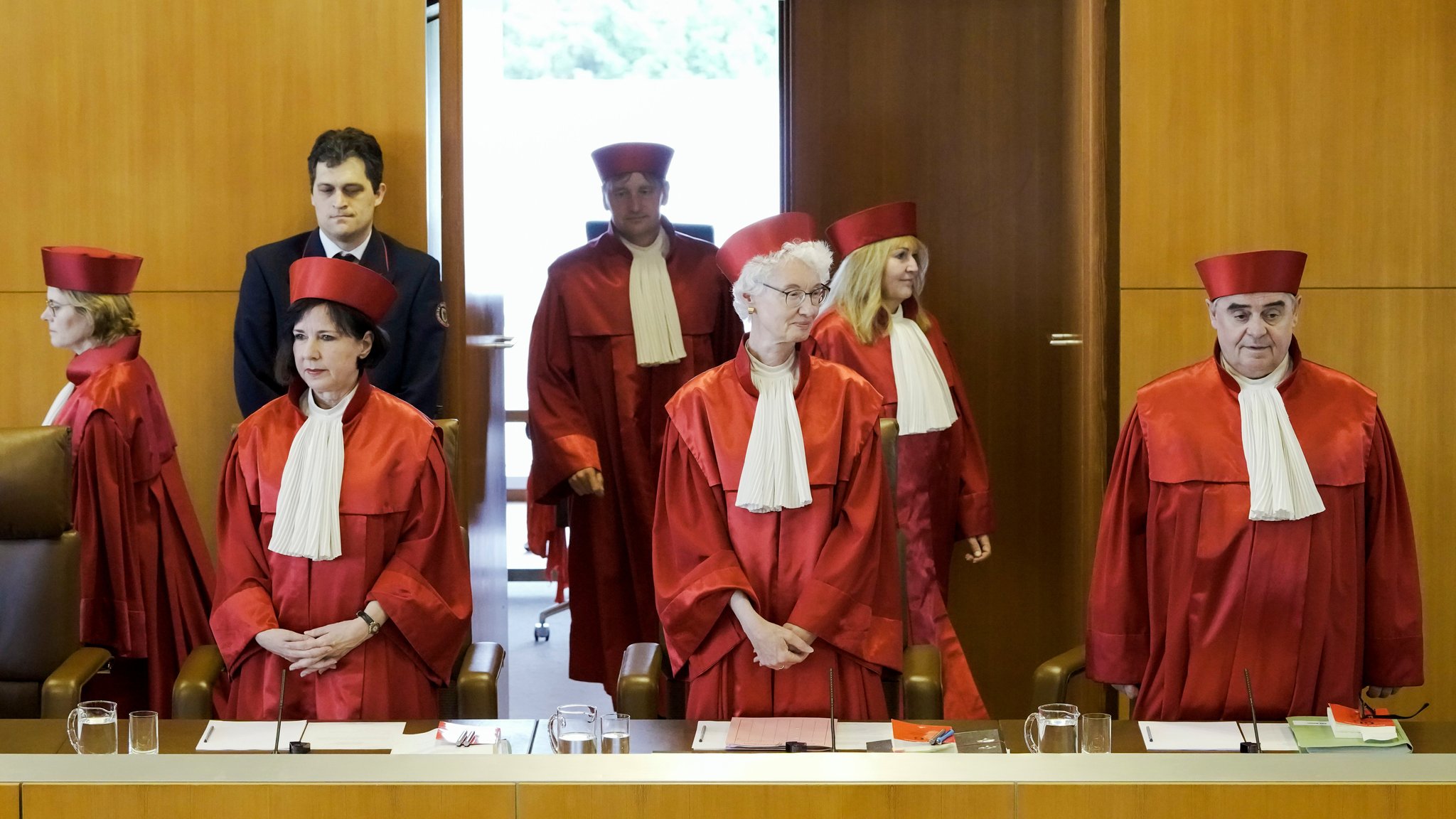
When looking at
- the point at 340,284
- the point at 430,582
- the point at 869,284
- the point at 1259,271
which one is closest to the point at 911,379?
the point at 869,284

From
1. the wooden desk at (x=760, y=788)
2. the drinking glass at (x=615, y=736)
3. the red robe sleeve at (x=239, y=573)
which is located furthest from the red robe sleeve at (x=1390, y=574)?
the red robe sleeve at (x=239, y=573)

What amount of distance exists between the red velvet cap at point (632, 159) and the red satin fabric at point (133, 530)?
1.28 metres

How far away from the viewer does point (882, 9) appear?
4.72 meters

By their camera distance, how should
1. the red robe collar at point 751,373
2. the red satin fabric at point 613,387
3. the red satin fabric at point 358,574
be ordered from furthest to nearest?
the red satin fabric at point 613,387
the red robe collar at point 751,373
the red satin fabric at point 358,574

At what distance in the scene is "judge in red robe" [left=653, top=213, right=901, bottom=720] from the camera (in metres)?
2.73

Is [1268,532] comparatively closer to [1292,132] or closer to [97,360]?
[1292,132]

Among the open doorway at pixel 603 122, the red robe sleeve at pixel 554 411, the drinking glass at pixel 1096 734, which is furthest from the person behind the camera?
the open doorway at pixel 603 122

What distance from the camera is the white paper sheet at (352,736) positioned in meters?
2.23

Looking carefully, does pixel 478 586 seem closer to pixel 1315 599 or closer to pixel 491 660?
pixel 491 660

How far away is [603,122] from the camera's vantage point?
7.64 metres

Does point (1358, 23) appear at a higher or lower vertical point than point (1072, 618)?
higher

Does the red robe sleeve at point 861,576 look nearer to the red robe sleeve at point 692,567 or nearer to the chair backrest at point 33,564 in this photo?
the red robe sleeve at point 692,567

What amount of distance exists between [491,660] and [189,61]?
2.02m

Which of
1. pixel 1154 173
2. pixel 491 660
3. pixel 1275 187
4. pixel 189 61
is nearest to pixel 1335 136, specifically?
pixel 1275 187
